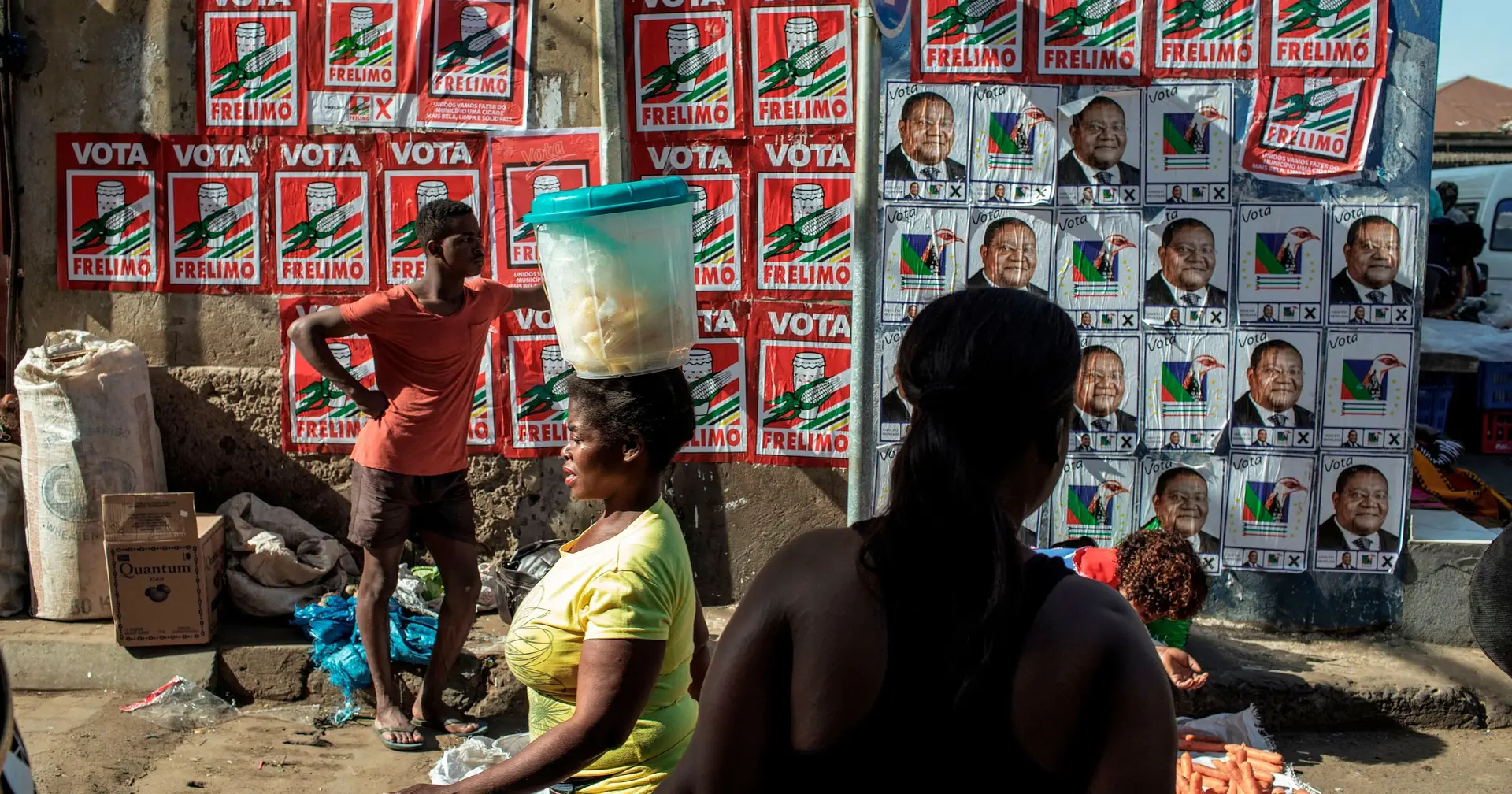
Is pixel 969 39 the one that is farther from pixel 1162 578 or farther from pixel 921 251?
pixel 1162 578

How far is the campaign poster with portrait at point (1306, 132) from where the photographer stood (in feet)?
16.5

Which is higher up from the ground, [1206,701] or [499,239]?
[499,239]

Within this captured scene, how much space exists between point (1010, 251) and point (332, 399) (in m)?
2.99

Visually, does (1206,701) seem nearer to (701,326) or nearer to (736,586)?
(736,586)

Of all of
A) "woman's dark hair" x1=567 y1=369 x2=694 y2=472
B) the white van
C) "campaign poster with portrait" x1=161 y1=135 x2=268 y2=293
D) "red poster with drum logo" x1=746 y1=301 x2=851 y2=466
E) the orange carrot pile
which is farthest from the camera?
the white van

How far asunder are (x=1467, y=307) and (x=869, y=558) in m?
9.15

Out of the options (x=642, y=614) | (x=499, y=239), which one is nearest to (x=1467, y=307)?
(x=499, y=239)

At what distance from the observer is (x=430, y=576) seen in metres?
5.50

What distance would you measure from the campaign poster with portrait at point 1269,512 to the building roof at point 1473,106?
17.0m

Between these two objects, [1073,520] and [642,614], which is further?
[1073,520]

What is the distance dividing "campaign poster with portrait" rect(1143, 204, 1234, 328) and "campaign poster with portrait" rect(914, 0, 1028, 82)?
0.88 m

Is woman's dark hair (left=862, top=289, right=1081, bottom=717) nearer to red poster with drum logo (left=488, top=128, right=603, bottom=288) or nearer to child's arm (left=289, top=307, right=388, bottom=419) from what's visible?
child's arm (left=289, top=307, right=388, bottom=419)

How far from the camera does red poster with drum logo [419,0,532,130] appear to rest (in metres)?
5.33

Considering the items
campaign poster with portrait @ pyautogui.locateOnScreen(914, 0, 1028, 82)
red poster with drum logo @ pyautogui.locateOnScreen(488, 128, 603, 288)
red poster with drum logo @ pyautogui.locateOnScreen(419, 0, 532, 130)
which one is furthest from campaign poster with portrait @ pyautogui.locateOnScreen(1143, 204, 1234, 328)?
red poster with drum logo @ pyautogui.locateOnScreen(419, 0, 532, 130)
